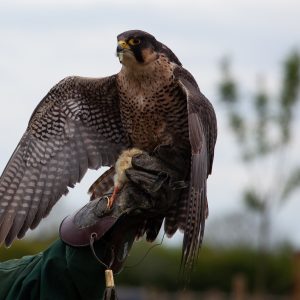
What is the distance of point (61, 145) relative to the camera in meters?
7.48

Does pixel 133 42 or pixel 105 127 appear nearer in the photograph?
pixel 133 42

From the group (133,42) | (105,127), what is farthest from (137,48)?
(105,127)

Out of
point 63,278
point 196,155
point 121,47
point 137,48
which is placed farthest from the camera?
point 137,48

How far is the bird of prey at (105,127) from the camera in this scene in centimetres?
676

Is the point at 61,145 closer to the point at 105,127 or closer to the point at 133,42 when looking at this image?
the point at 105,127

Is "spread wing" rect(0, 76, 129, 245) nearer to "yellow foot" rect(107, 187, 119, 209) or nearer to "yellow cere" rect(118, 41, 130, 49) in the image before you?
"yellow cere" rect(118, 41, 130, 49)

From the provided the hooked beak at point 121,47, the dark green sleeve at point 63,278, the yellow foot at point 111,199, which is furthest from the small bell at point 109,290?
the hooked beak at point 121,47

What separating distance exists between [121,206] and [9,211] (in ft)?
5.17

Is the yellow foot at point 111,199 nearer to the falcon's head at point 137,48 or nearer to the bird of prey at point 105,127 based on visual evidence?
the bird of prey at point 105,127

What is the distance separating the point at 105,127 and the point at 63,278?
260 centimetres

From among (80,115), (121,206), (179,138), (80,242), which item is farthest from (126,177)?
(80,115)

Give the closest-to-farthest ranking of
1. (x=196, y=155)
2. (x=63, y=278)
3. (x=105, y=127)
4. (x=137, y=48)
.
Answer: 1. (x=63, y=278)
2. (x=196, y=155)
3. (x=137, y=48)
4. (x=105, y=127)

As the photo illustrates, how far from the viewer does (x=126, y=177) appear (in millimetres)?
5852

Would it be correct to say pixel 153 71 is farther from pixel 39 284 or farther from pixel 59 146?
pixel 39 284
